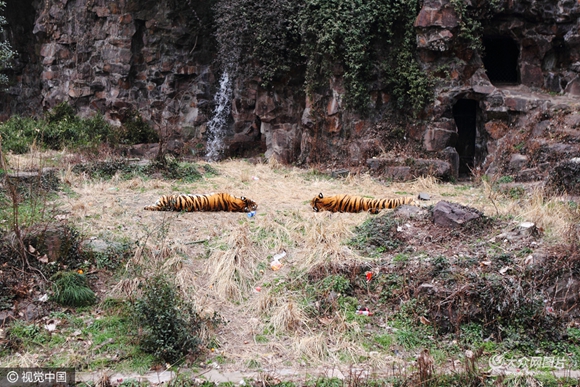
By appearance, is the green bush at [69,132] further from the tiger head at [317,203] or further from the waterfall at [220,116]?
the tiger head at [317,203]

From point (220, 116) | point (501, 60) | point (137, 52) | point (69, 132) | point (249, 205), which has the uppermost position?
point (501, 60)

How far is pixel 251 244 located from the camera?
7.63 m

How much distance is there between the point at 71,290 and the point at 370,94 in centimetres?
811

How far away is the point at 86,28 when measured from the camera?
56.0ft

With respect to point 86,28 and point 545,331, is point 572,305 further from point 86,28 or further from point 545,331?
point 86,28

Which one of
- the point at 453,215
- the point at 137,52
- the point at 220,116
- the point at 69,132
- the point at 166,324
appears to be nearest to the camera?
the point at 166,324

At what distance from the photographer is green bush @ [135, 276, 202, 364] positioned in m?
5.61

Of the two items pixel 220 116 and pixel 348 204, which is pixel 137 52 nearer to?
pixel 220 116

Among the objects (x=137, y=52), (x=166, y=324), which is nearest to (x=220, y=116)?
(x=137, y=52)

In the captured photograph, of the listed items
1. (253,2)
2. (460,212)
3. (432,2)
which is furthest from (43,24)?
(460,212)

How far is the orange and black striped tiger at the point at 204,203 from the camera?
344 inches

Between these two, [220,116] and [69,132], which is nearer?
[69,132]

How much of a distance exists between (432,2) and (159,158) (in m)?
6.07

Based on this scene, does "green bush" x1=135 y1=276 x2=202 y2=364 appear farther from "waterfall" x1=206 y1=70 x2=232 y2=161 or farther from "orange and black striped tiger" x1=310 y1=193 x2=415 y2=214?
"waterfall" x1=206 y1=70 x2=232 y2=161
